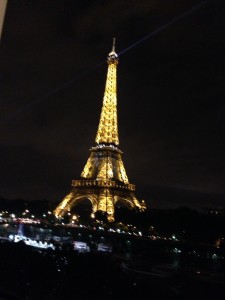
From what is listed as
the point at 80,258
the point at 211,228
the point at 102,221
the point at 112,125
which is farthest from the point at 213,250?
the point at 80,258

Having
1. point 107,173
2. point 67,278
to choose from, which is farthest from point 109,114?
point 67,278

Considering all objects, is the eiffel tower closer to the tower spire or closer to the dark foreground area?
the tower spire

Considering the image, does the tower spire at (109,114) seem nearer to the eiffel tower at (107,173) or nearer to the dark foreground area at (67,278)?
the eiffel tower at (107,173)

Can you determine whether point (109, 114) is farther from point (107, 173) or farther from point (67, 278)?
point (67, 278)

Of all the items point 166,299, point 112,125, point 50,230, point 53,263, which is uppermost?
point 112,125

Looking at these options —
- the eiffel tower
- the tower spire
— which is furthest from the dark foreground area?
the tower spire

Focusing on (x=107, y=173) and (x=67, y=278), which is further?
(x=107, y=173)

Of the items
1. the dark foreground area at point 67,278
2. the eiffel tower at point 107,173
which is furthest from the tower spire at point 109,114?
the dark foreground area at point 67,278

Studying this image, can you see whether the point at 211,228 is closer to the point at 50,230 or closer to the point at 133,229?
the point at 133,229

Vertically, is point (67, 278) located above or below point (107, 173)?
below
